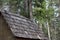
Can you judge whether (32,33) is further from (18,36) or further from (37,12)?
(37,12)

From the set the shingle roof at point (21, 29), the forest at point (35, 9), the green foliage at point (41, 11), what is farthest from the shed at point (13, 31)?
the green foliage at point (41, 11)

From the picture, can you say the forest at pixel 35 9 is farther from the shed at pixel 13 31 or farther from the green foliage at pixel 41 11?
the shed at pixel 13 31

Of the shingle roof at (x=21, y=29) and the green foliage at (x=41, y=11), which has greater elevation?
the shingle roof at (x=21, y=29)

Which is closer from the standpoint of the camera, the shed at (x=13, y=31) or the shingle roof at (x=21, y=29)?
the shed at (x=13, y=31)

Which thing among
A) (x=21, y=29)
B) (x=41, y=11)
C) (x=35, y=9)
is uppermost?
(x=21, y=29)

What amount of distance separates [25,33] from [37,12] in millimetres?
8343

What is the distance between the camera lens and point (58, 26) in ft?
73.8

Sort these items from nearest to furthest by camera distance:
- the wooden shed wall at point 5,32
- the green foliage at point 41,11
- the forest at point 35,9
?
the wooden shed wall at point 5,32 → the forest at point 35,9 → the green foliage at point 41,11

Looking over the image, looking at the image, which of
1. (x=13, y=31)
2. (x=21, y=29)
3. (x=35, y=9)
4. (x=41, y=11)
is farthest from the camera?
(x=41, y=11)

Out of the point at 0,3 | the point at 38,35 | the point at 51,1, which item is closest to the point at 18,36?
the point at 38,35

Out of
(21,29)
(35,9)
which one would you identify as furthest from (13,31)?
(35,9)

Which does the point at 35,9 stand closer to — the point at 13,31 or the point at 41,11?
the point at 41,11

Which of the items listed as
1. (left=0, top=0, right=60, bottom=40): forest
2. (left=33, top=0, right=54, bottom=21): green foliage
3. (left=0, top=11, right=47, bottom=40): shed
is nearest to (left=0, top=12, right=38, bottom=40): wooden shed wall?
(left=0, top=11, right=47, bottom=40): shed

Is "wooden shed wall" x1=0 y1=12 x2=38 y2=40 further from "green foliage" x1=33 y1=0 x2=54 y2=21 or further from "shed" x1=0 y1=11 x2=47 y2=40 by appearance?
"green foliage" x1=33 y1=0 x2=54 y2=21
